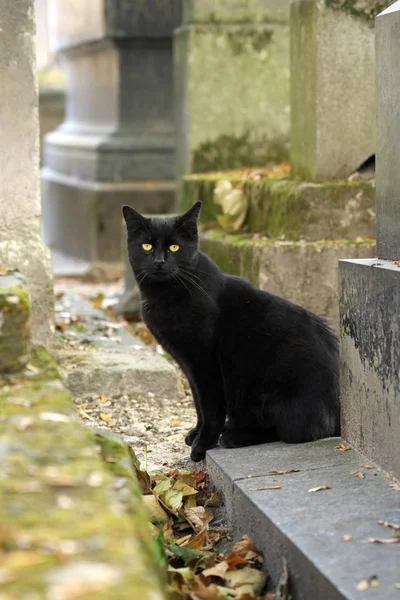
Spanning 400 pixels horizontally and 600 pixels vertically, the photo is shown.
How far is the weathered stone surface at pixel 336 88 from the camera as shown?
5.05 m

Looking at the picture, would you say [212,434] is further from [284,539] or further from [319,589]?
[319,589]

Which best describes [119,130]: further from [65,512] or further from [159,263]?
[65,512]

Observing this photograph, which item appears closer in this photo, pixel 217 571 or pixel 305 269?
pixel 217 571

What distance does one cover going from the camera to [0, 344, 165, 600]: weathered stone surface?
163cm

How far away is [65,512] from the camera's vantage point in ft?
6.13

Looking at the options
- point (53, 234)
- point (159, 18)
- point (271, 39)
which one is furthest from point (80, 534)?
point (53, 234)

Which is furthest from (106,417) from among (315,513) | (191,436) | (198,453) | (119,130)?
(119,130)

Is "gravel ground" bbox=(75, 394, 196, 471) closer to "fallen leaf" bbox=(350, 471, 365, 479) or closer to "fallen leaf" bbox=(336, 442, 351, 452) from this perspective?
"fallen leaf" bbox=(336, 442, 351, 452)

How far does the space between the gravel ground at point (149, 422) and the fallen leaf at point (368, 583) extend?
1487mm

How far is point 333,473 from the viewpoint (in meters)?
2.89

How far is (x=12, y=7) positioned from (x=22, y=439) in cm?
261

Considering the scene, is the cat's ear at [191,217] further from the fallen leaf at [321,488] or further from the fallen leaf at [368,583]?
the fallen leaf at [368,583]

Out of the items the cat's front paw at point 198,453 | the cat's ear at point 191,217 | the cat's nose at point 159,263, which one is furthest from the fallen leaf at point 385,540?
the cat's ear at point 191,217

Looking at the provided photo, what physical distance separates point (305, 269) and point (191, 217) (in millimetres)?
1370
